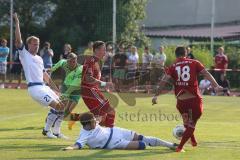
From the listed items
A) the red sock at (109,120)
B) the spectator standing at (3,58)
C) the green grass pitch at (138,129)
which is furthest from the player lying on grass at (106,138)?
the spectator standing at (3,58)

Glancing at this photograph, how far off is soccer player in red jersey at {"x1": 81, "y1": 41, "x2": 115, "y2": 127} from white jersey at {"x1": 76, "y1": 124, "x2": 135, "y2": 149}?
1.06m

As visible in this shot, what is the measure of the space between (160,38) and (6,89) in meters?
16.9

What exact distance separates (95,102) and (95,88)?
304 mm

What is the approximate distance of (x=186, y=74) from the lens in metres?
12.4

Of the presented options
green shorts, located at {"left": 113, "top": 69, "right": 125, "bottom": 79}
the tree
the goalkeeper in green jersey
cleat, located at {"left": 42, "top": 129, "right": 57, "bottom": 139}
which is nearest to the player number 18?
cleat, located at {"left": 42, "top": 129, "right": 57, "bottom": 139}

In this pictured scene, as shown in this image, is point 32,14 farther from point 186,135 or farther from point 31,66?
point 186,135

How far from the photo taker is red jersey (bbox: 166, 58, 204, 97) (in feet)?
40.6

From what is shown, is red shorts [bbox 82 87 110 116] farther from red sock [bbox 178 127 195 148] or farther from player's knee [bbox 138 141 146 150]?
red sock [bbox 178 127 195 148]

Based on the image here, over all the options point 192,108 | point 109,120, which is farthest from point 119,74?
point 192,108

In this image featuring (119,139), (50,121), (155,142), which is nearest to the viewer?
(119,139)

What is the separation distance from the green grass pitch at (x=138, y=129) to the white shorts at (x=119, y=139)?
209mm

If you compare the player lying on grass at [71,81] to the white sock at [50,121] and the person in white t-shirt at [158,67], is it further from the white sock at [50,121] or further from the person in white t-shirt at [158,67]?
the person in white t-shirt at [158,67]

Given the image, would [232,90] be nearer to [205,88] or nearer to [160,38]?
[205,88]

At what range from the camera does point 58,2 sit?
3962 cm
